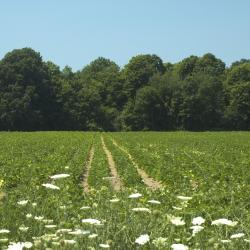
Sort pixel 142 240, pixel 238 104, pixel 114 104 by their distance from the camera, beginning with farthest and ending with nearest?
pixel 114 104, pixel 238 104, pixel 142 240

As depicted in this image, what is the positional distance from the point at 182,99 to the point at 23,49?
2820 cm

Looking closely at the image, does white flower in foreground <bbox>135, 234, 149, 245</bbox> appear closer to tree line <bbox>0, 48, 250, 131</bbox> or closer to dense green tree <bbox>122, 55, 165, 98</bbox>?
tree line <bbox>0, 48, 250, 131</bbox>

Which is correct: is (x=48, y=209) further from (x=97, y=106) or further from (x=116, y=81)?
(x=116, y=81)

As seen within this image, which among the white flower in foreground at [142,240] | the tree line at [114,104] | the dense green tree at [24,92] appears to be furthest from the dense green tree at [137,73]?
the white flower in foreground at [142,240]

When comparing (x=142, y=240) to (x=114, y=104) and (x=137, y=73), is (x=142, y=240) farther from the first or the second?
(x=137, y=73)

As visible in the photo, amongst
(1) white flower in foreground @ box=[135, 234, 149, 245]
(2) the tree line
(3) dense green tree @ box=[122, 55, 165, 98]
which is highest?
(3) dense green tree @ box=[122, 55, 165, 98]

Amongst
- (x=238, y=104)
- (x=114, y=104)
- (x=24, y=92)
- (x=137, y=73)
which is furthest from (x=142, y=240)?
(x=137, y=73)

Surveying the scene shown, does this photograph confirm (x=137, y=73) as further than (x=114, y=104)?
Yes


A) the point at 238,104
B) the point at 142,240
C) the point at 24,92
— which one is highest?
the point at 24,92

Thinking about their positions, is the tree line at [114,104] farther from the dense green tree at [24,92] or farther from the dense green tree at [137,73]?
the dense green tree at [137,73]

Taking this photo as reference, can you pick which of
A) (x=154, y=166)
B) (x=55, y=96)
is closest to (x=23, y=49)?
(x=55, y=96)

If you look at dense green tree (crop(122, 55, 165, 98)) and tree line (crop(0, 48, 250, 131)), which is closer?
tree line (crop(0, 48, 250, 131))

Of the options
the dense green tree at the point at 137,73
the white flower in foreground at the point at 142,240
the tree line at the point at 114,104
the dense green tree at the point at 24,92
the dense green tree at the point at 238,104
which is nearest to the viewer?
the white flower in foreground at the point at 142,240

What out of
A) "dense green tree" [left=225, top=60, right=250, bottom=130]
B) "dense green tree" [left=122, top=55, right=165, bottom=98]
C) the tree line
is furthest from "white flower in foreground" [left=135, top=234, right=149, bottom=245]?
"dense green tree" [left=122, top=55, right=165, bottom=98]
